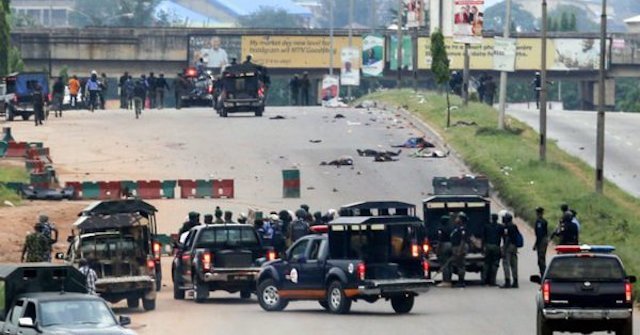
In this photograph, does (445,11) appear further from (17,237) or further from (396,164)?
(17,237)

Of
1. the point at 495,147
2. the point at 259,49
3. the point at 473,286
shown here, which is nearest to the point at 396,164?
the point at 495,147

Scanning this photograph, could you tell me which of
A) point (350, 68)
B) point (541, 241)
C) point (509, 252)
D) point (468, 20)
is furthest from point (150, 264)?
point (350, 68)

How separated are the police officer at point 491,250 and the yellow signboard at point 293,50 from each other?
81.6 meters

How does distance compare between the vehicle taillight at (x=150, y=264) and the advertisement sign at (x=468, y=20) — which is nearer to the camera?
the vehicle taillight at (x=150, y=264)

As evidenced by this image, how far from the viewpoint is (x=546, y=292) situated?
95.6ft

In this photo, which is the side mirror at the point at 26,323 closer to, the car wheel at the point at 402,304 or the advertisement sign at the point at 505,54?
the car wheel at the point at 402,304

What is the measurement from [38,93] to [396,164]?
60.3 feet

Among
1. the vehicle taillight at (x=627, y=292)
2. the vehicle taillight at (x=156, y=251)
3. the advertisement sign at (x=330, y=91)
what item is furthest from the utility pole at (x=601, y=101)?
the advertisement sign at (x=330, y=91)

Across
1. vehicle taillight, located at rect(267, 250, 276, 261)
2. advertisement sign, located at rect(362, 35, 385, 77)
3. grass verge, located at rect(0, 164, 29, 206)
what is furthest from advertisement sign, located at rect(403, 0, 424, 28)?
vehicle taillight, located at rect(267, 250, 276, 261)

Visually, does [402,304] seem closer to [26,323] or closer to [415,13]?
[26,323]

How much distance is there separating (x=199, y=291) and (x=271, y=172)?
2474 cm

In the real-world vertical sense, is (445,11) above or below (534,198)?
above

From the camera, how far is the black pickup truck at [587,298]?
29000 millimetres

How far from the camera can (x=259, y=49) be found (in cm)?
12162
